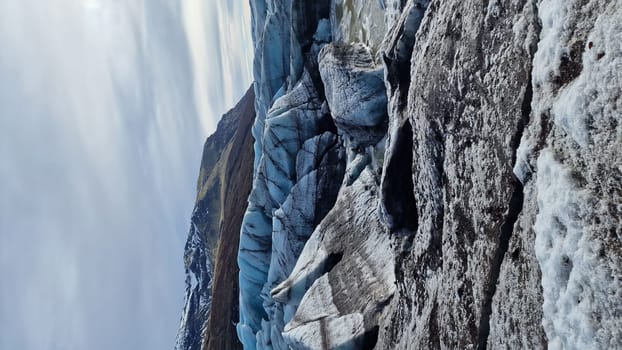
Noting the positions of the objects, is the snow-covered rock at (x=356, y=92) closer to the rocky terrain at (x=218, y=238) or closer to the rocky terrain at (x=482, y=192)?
the rocky terrain at (x=482, y=192)

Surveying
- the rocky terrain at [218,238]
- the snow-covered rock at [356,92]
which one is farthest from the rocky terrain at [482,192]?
the rocky terrain at [218,238]

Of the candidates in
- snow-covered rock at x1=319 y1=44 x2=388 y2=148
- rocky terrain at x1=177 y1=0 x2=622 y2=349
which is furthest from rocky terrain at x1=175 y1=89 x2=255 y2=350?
rocky terrain at x1=177 y1=0 x2=622 y2=349

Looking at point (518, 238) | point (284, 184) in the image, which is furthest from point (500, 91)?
point (284, 184)

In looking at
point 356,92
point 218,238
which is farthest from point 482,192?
point 218,238

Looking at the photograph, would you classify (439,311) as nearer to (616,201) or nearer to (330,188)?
(616,201)

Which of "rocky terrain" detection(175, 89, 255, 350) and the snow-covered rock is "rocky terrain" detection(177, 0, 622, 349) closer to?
the snow-covered rock

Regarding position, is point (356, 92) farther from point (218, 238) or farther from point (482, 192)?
point (218, 238)

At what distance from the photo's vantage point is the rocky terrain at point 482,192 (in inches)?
145

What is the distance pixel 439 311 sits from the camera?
6988 millimetres

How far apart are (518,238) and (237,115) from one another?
11463 centimetres

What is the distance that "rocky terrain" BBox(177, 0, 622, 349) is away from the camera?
3.68 m

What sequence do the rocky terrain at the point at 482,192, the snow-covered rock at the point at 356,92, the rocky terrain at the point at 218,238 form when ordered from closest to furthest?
the rocky terrain at the point at 482,192 → the snow-covered rock at the point at 356,92 → the rocky terrain at the point at 218,238

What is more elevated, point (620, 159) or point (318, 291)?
point (620, 159)

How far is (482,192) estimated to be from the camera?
5777 mm
